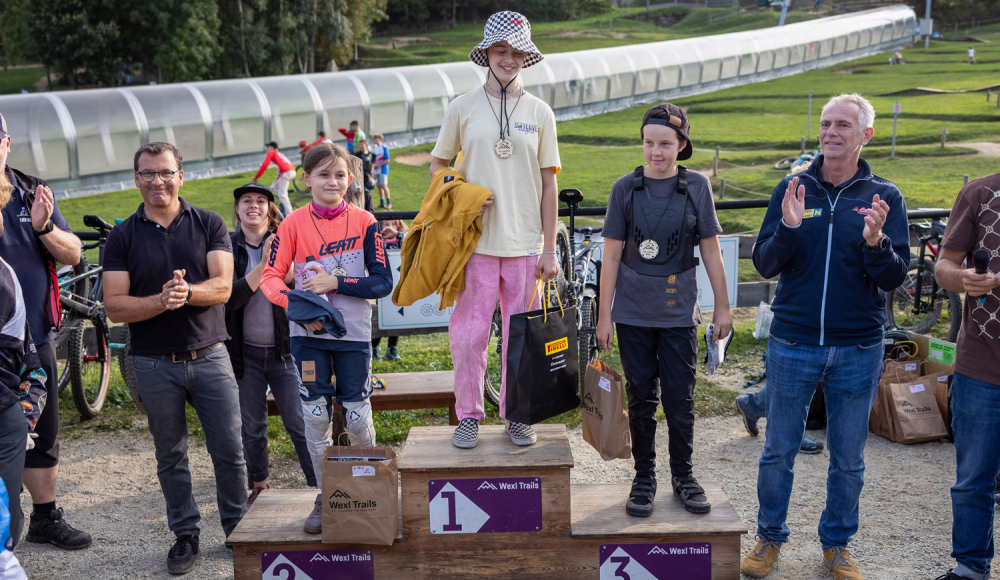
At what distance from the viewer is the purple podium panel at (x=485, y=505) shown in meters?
3.60

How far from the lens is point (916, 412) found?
5.43 m

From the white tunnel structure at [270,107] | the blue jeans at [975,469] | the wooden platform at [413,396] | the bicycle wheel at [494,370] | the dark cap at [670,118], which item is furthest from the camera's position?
the white tunnel structure at [270,107]

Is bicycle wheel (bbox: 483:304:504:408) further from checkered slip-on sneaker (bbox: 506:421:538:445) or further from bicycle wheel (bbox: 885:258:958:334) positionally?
bicycle wheel (bbox: 885:258:958:334)

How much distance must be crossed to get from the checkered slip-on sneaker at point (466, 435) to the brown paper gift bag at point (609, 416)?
0.60 m

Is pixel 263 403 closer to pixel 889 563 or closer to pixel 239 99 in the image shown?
pixel 889 563

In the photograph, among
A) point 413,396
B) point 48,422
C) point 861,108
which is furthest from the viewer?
point 413,396

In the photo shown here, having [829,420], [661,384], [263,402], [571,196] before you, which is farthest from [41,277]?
[829,420]

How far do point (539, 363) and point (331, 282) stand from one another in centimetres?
106

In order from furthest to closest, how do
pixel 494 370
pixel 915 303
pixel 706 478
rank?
pixel 915 303 → pixel 494 370 → pixel 706 478

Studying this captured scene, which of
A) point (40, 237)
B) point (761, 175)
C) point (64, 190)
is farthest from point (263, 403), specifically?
point (64, 190)

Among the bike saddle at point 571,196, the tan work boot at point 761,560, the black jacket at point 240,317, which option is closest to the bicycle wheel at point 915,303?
the bike saddle at point 571,196

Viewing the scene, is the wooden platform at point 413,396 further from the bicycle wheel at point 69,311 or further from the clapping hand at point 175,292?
the bicycle wheel at point 69,311

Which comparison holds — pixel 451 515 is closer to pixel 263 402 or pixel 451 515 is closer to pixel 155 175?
pixel 263 402

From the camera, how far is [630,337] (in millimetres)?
3654
